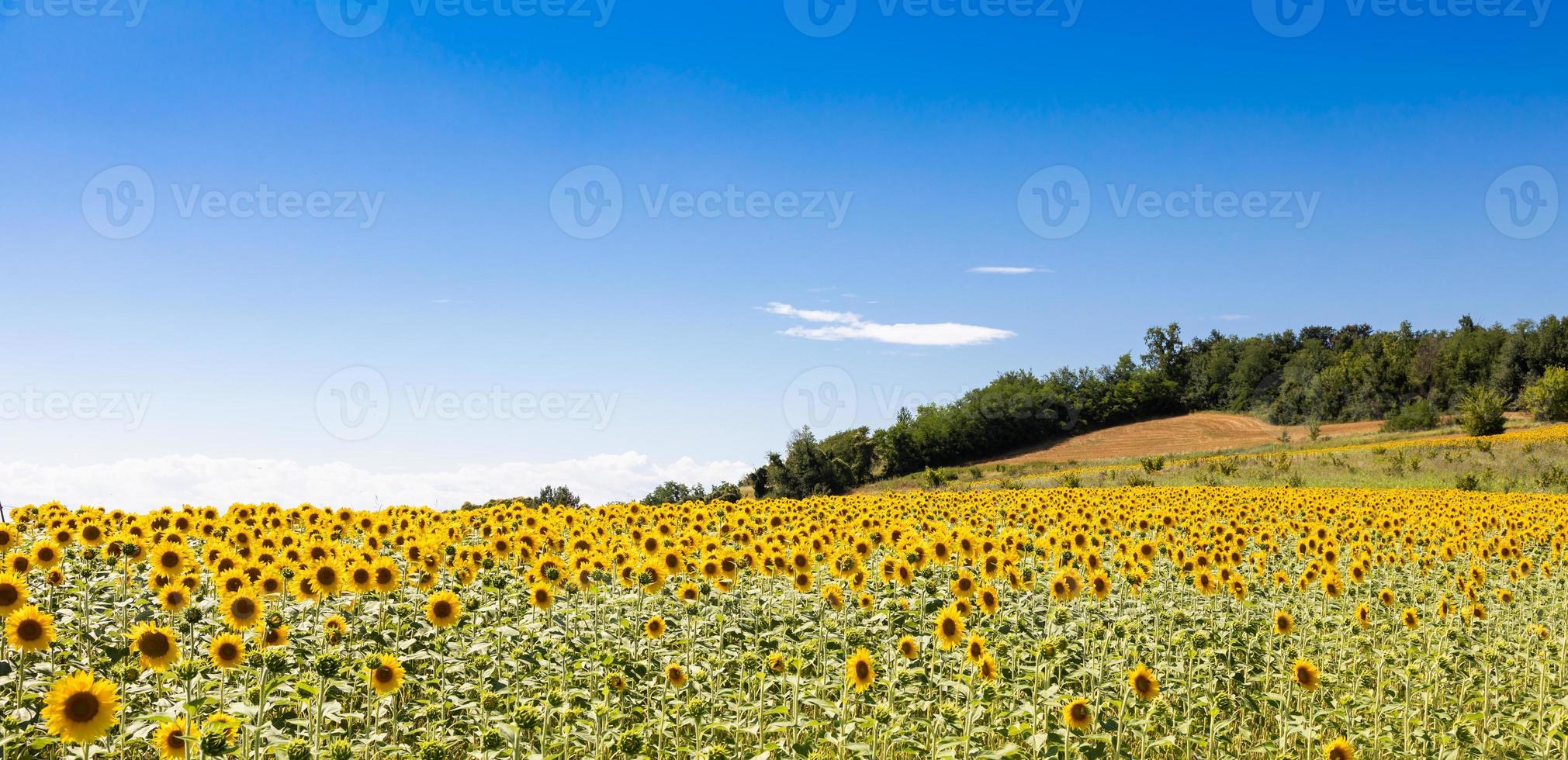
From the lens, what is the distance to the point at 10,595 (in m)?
5.94

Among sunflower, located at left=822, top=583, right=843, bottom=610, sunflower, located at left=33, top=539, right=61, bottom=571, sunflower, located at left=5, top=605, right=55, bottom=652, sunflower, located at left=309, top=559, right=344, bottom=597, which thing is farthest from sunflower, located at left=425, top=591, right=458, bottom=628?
sunflower, located at left=33, top=539, right=61, bottom=571

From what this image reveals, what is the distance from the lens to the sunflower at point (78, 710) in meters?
4.74

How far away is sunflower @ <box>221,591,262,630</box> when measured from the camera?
6.39 metres

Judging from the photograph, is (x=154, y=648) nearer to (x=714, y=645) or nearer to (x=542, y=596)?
(x=542, y=596)

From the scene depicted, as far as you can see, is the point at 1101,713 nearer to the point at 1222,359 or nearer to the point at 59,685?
the point at 59,685

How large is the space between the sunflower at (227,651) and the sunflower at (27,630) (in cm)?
95

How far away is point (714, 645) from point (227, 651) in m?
3.67

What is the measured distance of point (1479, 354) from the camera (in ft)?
342

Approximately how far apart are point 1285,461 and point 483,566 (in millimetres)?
44534

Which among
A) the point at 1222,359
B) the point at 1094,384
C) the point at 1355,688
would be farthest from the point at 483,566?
the point at 1222,359

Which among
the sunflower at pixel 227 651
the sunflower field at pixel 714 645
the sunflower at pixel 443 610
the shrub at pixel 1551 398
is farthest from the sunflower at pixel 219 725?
the shrub at pixel 1551 398

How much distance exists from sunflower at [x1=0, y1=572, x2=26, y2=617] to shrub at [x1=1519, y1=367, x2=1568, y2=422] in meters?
94.8

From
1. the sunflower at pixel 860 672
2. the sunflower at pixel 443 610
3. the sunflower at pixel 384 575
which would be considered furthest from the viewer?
the sunflower at pixel 384 575

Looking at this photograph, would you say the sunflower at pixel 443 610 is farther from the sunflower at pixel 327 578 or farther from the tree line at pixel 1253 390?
the tree line at pixel 1253 390
